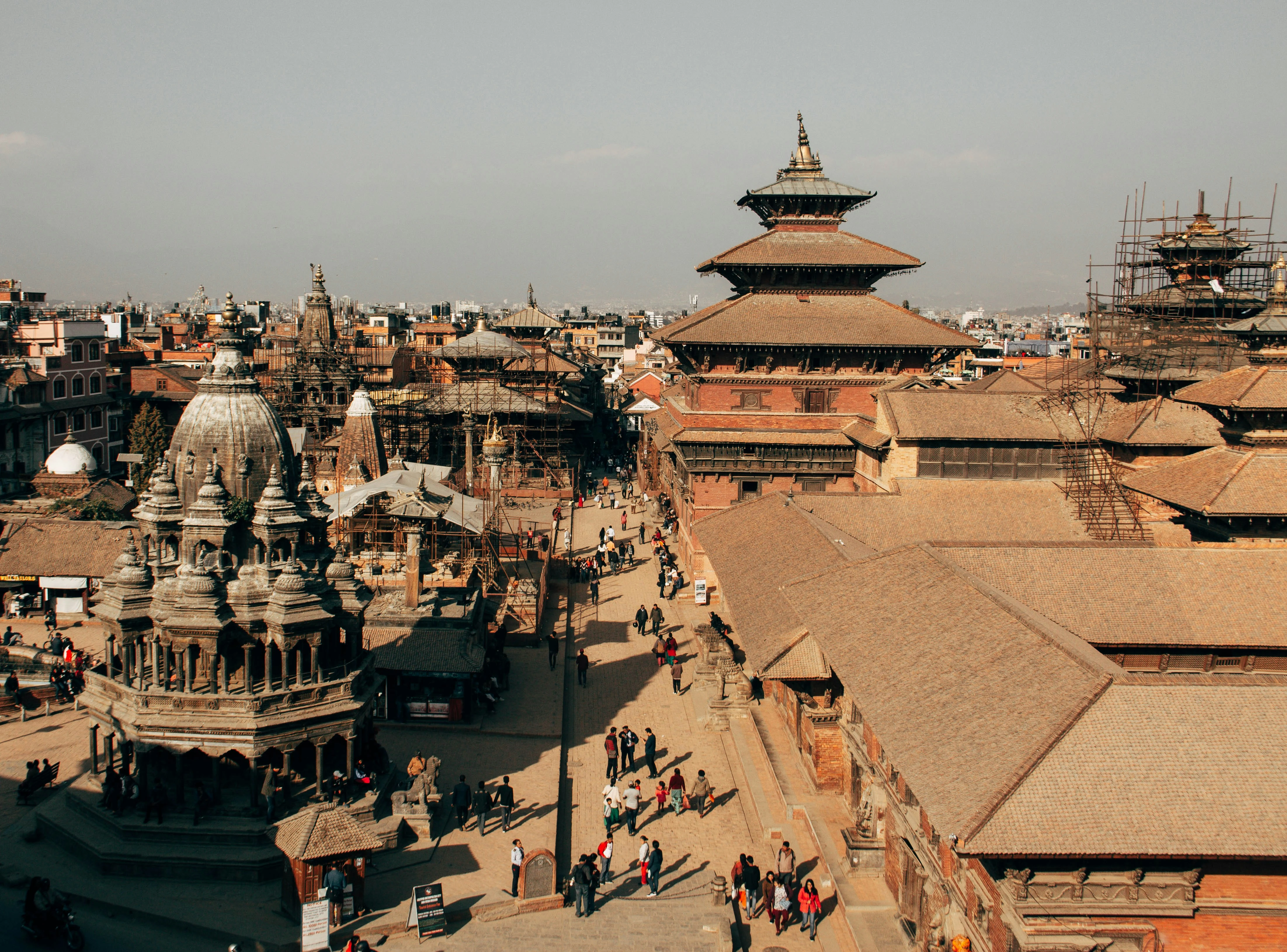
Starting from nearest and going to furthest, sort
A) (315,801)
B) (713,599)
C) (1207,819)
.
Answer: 1. (1207,819)
2. (315,801)
3. (713,599)

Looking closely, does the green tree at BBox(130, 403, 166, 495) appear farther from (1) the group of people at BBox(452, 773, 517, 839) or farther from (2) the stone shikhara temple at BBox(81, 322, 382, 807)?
(1) the group of people at BBox(452, 773, 517, 839)

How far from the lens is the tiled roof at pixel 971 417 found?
3591 cm

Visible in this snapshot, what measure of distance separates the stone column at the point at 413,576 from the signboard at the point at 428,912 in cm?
1397

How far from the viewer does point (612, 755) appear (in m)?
25.2

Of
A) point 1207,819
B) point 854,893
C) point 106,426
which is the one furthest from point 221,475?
point 106,426

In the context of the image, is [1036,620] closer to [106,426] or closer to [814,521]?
[814,521]

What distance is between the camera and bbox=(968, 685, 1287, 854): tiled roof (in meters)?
13.6

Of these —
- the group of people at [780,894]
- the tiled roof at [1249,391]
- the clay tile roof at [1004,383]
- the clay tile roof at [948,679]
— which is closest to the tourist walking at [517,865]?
the group of people at [780,894]

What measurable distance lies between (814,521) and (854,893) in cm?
1430

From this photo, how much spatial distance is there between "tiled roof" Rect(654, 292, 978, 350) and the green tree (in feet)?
111

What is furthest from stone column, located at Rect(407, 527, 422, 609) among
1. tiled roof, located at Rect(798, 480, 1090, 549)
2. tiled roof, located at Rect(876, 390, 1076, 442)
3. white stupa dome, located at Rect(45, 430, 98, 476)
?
white stupa dome, located at Rect(45, 430, 98, 476)

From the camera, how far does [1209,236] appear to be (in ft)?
168

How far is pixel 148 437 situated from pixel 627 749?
4990 centimetres

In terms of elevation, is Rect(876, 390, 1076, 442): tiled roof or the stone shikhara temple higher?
Rect(876, 390, 1076, 442): tiled roof
